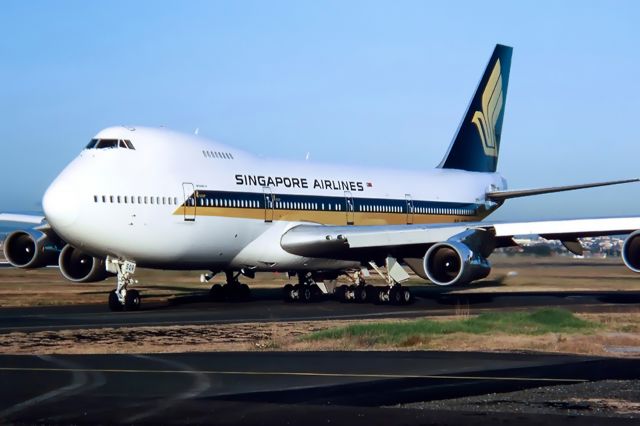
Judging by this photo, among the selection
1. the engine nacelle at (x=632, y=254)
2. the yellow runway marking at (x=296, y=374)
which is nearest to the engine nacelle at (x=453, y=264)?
the engine nacelle at (x=632, y=254)

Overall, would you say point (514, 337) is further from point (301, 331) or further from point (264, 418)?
point (264, 418)

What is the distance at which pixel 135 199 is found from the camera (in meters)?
30.0

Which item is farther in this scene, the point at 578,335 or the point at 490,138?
the point at 490,138

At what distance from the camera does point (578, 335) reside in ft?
72.3

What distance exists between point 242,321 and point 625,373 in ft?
43.0

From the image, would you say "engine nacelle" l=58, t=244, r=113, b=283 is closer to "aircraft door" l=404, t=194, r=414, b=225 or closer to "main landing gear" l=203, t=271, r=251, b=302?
"main landing gear" l=203, t=271, r=251, b=302

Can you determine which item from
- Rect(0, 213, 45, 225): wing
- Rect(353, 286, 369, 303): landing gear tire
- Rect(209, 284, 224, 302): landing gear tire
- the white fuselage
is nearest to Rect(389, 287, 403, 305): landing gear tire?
Rect(353, 286, 369, 303): landing gear tire

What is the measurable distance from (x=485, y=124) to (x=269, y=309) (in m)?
18.7

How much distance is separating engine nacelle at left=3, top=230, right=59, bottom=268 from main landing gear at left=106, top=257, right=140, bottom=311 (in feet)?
15.7

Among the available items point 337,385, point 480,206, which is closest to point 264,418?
point 337,385

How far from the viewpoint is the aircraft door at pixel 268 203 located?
3422cm

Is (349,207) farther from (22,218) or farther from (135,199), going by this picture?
(22,218)

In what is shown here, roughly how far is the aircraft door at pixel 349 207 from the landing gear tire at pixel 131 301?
32.8 feet

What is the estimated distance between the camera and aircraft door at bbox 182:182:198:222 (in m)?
31.1
